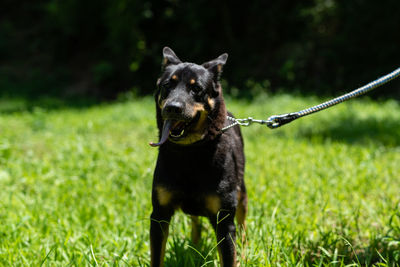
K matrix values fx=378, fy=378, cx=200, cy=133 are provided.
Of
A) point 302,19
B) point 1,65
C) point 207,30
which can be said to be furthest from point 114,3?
point 1,65

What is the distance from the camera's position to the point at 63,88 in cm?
1809

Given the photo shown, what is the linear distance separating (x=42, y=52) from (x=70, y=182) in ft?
63.8

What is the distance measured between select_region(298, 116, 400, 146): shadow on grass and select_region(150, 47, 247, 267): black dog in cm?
427

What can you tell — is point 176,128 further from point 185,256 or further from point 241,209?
point 241,209

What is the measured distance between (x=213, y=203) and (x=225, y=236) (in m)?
0.23

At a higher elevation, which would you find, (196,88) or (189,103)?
(196,88)

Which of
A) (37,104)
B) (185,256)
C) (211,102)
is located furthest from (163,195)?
(37,104)

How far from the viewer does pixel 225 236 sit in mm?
2424

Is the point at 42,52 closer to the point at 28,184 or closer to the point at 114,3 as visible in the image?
the point at 114,3

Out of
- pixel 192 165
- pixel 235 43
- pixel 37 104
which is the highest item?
pixel 235 43

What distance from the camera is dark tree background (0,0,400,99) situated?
11852mm

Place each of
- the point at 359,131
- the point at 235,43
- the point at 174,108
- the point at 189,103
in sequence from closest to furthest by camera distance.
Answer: the point at 174,108 → the point at 189,103 → the point at 359,131 → the point at 235,43

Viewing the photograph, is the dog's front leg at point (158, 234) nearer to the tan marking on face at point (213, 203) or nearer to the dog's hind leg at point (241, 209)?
the tan marking on face at point (213, 203)

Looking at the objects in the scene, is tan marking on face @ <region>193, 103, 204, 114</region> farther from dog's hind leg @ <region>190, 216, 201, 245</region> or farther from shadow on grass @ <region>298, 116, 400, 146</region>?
shadow on grass @ <region>298, 116, 400, 146</region>
